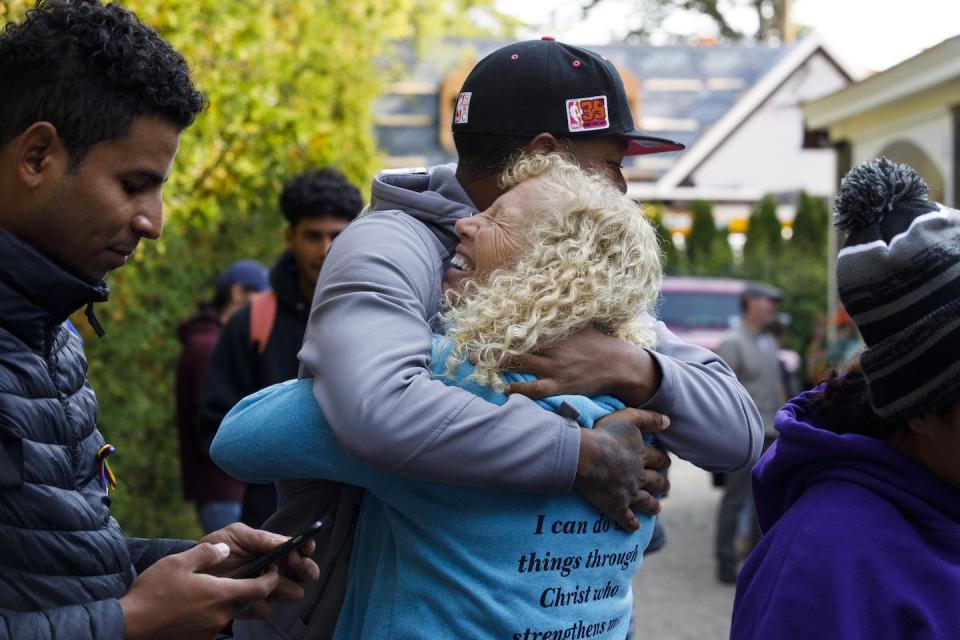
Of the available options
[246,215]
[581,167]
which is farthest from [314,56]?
[581,167]

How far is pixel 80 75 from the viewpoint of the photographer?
1.94 m

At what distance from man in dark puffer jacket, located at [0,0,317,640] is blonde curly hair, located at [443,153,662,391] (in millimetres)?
475

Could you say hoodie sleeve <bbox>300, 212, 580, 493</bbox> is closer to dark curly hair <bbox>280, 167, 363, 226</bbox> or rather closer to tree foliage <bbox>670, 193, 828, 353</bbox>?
dark curly hair <bbox>280, 167, 363, 226</bbox>

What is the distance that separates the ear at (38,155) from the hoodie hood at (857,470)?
1.28m

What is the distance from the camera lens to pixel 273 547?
2031 millimetres

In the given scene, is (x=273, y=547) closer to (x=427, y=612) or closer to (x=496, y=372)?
(x=427, y=612)

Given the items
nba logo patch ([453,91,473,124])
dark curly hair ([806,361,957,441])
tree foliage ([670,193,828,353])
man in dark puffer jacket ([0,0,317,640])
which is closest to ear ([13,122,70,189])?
man in dark puffer jacket ([0,0,317,640])

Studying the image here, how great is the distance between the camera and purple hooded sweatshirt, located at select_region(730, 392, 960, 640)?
5.97 feet

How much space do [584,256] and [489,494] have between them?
1.37ft

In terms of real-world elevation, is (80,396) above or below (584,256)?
below

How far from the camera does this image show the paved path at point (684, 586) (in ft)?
27.1

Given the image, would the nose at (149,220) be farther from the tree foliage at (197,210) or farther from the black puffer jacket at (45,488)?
the tree foliage at (197,210)

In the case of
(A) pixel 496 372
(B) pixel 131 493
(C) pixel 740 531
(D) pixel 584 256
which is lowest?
(C) pixel 740 531

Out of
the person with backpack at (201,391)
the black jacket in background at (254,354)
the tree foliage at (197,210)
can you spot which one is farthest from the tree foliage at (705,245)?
the black jacket in background at (254,354)
